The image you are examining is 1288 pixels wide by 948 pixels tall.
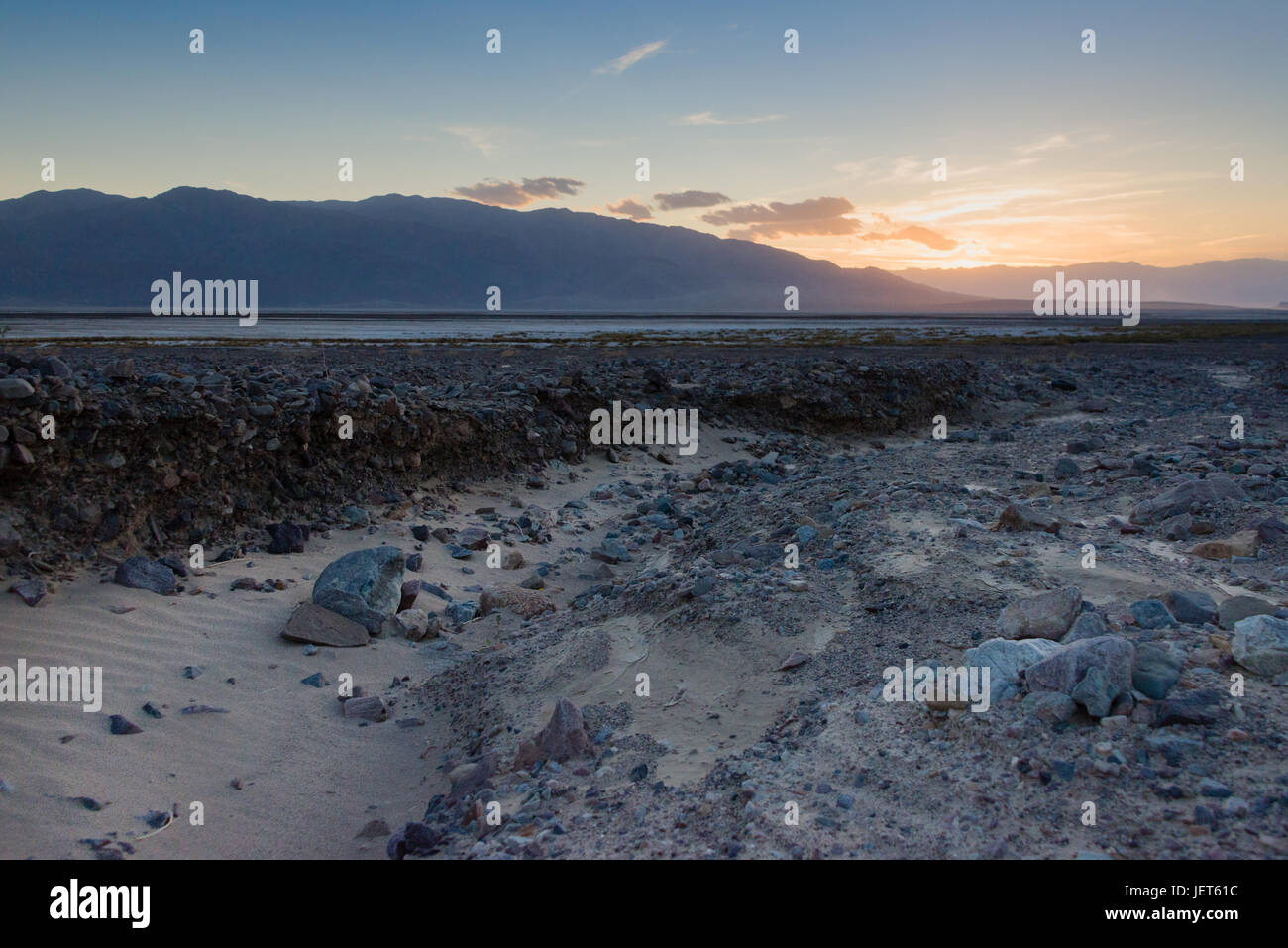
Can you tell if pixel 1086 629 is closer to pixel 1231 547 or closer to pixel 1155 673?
pixel 1155 673

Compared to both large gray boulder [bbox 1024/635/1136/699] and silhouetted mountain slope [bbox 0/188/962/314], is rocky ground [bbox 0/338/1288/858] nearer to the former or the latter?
large gray boulder [bbox 1024/635/1136/699]

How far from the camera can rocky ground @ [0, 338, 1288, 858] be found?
326 centimetres

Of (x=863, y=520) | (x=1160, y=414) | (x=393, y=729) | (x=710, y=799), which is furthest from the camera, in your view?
(x=1160, y=414)

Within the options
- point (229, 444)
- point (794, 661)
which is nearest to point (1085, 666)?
point (794, 661)

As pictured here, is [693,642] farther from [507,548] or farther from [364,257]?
[364,257]

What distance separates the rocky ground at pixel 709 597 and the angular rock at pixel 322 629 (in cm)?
2

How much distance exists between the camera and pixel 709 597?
5.65m

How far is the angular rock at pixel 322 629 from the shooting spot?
617 cm

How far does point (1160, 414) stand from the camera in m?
16.4

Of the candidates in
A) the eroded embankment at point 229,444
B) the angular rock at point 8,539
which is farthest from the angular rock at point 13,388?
the angular rock at point 8,539

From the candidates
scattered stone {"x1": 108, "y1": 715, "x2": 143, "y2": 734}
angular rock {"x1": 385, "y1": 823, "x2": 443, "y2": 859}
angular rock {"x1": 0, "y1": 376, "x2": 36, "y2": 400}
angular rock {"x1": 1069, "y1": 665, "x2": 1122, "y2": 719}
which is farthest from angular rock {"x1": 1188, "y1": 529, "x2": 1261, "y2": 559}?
angular rock {"x1": 0, "y1": 376, "x2": 36, "y2": 400}

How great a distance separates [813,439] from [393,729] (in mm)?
11538

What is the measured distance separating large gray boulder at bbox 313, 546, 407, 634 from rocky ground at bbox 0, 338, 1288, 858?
0.09 feet

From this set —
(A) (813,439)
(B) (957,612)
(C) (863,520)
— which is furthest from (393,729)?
(A) (813,439)
